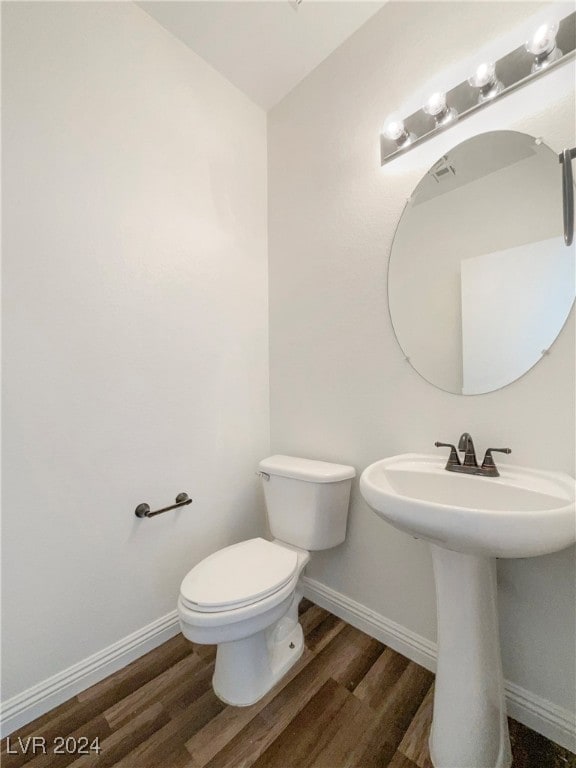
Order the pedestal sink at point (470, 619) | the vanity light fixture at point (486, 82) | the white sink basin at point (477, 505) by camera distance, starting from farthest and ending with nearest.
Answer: the vanity light fixture at point (486, 82)
the pedestal sink at point (470, 619)
the white sink basin at point (477, 505)

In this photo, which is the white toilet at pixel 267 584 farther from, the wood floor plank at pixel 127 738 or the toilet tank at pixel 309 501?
the wood floor plank at pixel 127 738

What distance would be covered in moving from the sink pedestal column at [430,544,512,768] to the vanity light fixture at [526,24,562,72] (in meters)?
1.46

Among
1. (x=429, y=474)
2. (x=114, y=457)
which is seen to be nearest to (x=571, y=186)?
(x=429, y=474)

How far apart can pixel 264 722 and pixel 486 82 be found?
2.20 meters

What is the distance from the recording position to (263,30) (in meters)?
1.38

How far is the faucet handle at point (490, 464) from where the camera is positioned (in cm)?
95

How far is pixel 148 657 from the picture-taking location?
1.28 meters

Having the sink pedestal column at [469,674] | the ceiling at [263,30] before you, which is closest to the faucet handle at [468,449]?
the sink pedestal column at [469,674]

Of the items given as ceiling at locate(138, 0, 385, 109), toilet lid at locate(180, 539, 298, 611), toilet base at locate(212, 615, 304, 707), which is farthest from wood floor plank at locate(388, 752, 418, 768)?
ceiling at locate(138, 0, 385, 109)

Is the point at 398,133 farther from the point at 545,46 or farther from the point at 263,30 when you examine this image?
the point at 263,30

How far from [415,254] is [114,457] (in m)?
1.41

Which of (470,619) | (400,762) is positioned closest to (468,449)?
(470,619)

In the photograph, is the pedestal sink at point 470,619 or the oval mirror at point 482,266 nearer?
the pedestal sink at point 470,619

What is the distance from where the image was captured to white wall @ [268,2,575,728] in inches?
37.1
